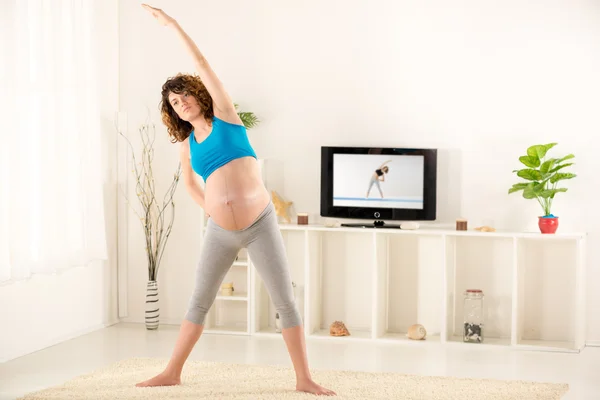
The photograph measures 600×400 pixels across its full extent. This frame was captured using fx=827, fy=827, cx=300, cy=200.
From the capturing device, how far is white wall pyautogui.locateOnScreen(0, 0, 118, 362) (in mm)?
4805

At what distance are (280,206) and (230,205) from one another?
1.91m

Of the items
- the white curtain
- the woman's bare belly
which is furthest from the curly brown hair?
the white curtain

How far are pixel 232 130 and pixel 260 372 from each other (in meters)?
1.33

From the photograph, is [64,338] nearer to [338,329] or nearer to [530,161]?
[338,329]

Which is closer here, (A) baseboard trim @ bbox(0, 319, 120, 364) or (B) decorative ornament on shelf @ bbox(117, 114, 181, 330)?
(A) baseboard trim @ bbox(0, 319, 120, 364)

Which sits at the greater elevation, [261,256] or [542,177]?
[542,177]

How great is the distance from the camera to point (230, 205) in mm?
3607

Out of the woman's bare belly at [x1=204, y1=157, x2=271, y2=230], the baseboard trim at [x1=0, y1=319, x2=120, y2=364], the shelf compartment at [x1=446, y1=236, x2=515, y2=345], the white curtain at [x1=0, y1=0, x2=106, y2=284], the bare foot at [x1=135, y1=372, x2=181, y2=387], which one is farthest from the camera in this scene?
the shelf compartment at [x1=446, y1=236, x2=515, y2=345]

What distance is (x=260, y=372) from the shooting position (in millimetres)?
4238

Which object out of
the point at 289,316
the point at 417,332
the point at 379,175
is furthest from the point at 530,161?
the point at 289,316

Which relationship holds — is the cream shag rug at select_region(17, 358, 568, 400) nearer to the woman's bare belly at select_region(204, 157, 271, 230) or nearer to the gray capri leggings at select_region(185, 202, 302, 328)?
the gray capri leggings at select_region(185, 202, 302, 328)

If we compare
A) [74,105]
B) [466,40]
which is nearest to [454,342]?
[466,40]

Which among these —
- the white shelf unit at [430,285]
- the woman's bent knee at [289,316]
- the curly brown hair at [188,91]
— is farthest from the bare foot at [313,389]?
the white shelf unit at [430,285]

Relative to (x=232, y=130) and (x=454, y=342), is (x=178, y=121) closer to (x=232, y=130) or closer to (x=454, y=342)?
(x=232, y=130)
